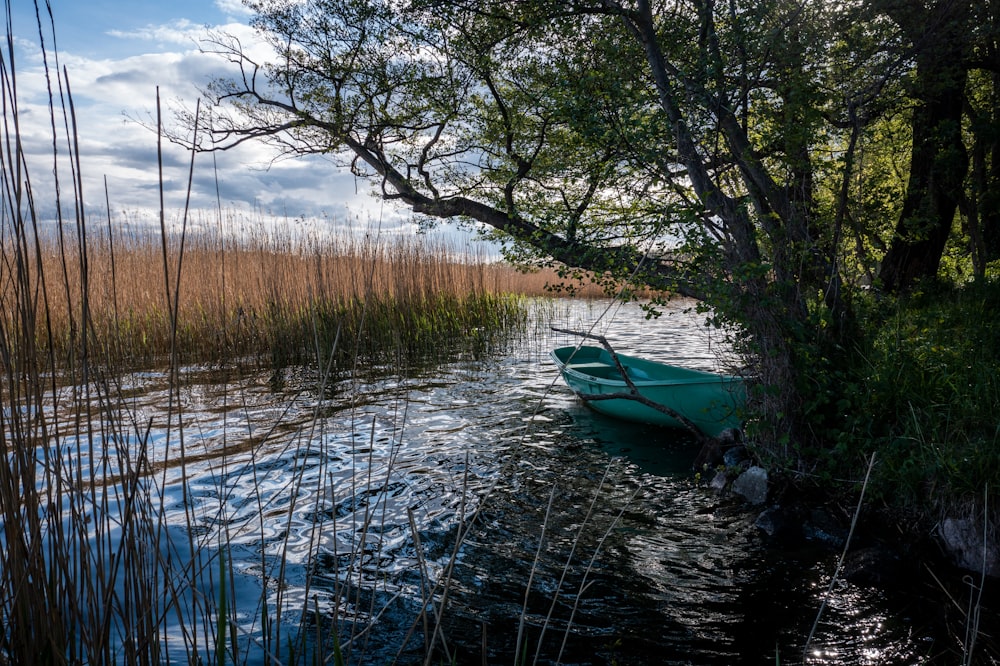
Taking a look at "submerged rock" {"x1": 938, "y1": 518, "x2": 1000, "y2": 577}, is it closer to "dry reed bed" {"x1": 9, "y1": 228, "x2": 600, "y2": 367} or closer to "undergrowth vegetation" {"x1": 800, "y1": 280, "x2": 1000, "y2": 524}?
"undergrowth vegetation" {"x1": 800, "y1": 280, "x2": 1000, "y2": 524}

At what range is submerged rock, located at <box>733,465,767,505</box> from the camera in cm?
416

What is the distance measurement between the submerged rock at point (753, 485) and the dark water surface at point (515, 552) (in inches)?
6.6

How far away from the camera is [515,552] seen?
340 cm

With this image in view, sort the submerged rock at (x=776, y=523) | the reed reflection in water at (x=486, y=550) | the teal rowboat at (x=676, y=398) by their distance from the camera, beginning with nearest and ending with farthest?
the reed reflection in water at (x=486, y=550) → the submerged rock at (x=776, y=523) → the teal rowboat at (x=676, y=398)

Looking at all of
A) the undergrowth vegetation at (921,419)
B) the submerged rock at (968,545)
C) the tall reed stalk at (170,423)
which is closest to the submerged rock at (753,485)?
the undergrowth vegetation at (921,419)

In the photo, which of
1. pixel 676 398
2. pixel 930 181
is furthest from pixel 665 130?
pixel 930 181

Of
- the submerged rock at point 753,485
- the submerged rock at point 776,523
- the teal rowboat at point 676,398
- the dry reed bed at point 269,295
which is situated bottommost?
the submerged rock at point 776,523

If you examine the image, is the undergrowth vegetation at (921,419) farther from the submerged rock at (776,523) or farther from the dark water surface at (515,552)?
the dark water surface at (515,552)

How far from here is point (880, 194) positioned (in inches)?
336

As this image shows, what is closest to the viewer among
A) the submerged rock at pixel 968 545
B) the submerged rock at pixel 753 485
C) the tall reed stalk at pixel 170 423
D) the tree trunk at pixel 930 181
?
the tall reed stalk at pixel 170 423

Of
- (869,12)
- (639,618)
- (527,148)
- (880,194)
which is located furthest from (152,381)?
(880,194)

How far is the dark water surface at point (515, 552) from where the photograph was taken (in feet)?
8.23

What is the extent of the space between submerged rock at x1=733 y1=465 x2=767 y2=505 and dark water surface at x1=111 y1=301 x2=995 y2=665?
0.55 ft

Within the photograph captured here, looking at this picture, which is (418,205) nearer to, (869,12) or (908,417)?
(869,12)
